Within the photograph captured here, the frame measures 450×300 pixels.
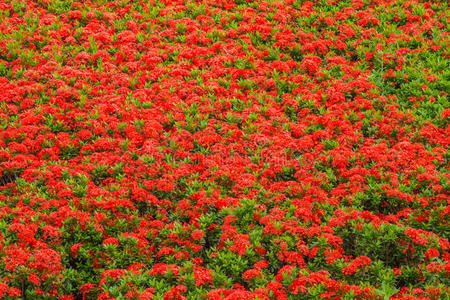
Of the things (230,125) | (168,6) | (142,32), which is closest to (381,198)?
(230,125)

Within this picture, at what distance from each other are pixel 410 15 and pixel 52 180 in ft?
34.4

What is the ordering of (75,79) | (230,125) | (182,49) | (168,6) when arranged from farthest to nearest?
(168,6)
(182,49)
(75,79)
(230,125)

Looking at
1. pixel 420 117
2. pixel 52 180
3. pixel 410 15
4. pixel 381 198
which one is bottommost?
pixel 52 180

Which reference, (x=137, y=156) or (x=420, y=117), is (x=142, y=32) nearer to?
(x=137, y=156)

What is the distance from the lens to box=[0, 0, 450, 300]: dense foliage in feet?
23.9

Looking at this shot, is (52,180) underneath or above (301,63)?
underneath

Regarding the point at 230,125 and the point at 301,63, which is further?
the point at 301,63

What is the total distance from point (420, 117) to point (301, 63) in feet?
11.2

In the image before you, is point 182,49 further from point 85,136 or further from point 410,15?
point 410,15

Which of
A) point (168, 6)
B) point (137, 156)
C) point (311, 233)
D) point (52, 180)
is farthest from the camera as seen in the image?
point (168, 6)

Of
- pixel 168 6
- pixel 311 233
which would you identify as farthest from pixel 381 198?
pixel 168 6

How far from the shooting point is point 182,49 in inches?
517

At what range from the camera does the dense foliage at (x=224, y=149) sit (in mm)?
7297

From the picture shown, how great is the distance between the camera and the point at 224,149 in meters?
9.85
